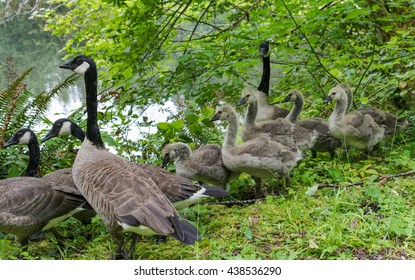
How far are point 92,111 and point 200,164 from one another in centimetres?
145

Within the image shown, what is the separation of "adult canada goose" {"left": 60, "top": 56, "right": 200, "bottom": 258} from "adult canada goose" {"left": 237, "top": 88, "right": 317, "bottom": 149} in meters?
2.22

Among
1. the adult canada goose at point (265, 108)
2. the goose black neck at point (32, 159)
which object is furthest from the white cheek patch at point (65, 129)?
the adult canada goose at point (265, 108)

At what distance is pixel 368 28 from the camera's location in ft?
29.9

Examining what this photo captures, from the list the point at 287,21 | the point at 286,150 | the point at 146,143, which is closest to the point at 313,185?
the point at 286,150

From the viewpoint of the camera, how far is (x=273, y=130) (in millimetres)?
6195

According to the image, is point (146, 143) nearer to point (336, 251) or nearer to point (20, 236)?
point (20, 236)

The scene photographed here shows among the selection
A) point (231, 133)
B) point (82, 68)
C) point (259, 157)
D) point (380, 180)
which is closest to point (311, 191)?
point (259, 157)

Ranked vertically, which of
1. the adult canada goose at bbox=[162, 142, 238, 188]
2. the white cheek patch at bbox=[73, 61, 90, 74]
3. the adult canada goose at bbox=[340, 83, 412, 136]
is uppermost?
the white cheek patch at bbox=[73, 61, 90, 74]

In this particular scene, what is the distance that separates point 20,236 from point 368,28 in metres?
7.60

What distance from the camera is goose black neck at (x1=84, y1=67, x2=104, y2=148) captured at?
5031 millimetres

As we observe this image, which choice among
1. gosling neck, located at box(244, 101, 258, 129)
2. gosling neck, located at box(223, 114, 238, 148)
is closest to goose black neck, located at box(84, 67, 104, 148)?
gosling neck, located at box(223, 114, 238, 148)

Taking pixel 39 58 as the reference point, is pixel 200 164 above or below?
above

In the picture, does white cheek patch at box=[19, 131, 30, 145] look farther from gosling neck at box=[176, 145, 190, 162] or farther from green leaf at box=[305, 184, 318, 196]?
green leaf at box=[305, 184, 318, 196]

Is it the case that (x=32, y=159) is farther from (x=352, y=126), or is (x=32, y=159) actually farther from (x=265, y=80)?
(x=352, y=126)
